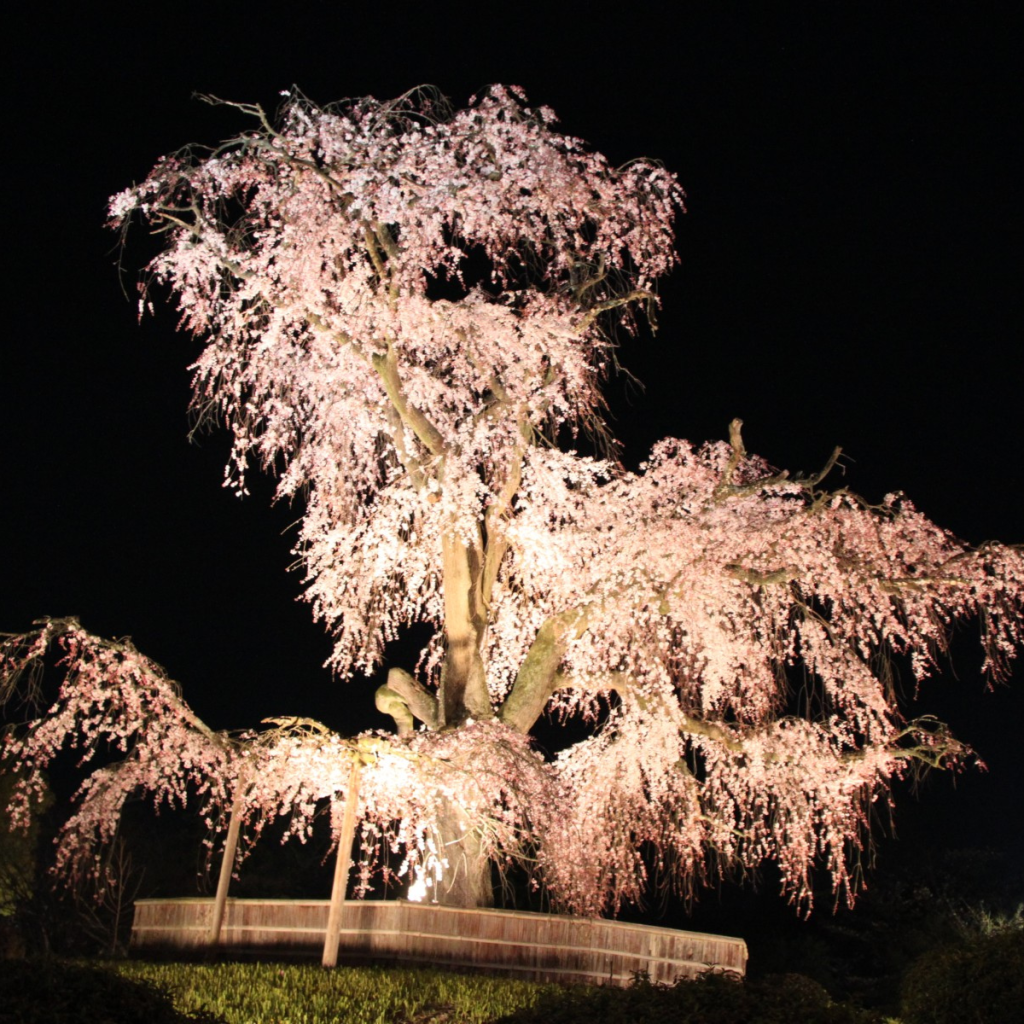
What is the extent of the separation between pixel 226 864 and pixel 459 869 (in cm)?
250

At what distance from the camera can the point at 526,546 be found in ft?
43.7

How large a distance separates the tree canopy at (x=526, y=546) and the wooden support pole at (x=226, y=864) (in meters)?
0.11

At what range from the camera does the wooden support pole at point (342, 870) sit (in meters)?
10.6

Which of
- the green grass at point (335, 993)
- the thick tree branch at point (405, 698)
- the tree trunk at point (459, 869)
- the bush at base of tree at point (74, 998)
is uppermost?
the thick tree branch at point (405, 698)

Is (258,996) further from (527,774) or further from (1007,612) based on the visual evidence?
(1007,612)

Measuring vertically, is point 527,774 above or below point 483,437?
below

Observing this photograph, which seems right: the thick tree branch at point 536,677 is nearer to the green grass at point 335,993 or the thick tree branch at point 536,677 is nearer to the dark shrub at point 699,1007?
the green grass at point 335,993

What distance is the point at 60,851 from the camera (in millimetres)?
10891

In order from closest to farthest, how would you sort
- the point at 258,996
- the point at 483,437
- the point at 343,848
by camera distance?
the point at 258,996
the point at 343,848
the point at 483,437

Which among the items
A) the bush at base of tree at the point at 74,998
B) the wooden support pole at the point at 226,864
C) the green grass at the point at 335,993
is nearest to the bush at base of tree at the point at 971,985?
the green grass at the point at 335,993

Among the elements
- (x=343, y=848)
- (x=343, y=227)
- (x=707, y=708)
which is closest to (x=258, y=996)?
(x=343, y=848)

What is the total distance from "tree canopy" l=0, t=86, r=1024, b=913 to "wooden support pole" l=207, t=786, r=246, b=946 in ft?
0.36

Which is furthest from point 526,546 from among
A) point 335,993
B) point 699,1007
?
point 699,1007

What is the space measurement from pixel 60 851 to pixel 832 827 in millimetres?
7717
